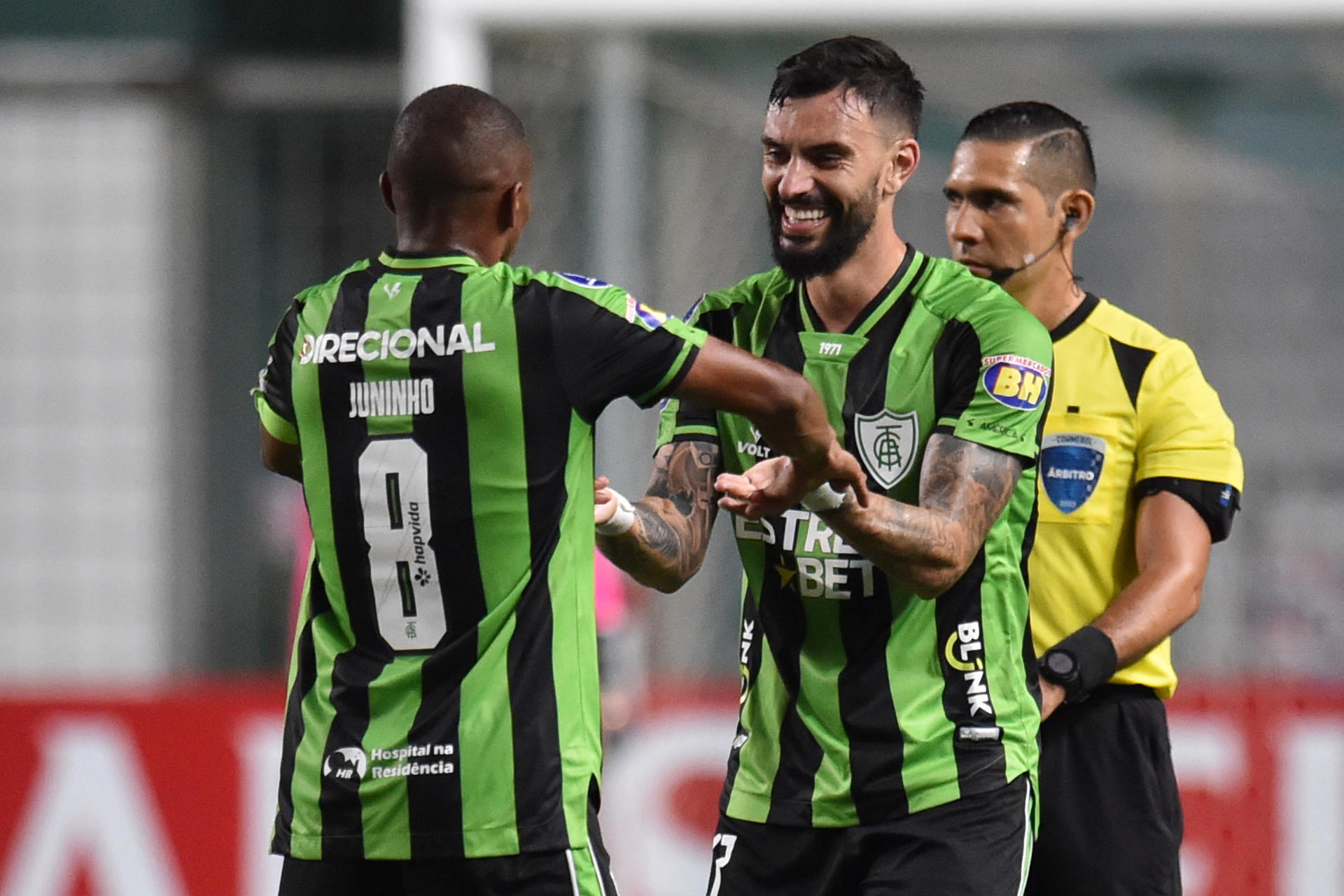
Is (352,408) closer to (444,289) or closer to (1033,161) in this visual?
(444,289)

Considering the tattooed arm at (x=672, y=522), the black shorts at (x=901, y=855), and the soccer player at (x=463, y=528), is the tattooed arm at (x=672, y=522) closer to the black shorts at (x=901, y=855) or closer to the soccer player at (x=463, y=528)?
the soccer player at (x=463, y=528)

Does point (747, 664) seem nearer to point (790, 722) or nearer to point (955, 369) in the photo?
point (790, 722)

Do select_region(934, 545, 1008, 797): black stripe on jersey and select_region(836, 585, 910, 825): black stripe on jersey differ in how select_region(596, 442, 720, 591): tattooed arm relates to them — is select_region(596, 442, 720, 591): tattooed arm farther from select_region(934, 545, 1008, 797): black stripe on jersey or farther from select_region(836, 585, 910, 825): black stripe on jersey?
select_region(934, 545, 1008, 797): black stripe on jersey

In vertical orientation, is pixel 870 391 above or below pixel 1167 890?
above

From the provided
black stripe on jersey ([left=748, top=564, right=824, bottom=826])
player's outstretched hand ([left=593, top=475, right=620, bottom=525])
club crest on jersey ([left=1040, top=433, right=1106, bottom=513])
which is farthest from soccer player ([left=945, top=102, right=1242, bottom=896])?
player's outstretched hand ([left=593, top=475, right=620, bottom=525])

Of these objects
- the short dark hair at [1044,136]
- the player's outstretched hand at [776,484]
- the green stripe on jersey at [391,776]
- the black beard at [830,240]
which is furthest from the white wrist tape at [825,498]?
the short dark hair at [1044,136]

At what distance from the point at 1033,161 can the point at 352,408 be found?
1.42 metres

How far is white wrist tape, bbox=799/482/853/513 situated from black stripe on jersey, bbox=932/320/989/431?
319 mm

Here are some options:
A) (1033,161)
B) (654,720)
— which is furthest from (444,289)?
(654,720)

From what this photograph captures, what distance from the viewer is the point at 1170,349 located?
360 centimetres

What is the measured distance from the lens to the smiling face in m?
3.18

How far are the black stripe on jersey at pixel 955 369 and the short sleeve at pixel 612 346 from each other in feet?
1.73

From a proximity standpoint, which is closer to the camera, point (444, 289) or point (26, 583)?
point (444, 289)

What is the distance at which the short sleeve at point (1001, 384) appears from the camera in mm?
3070
